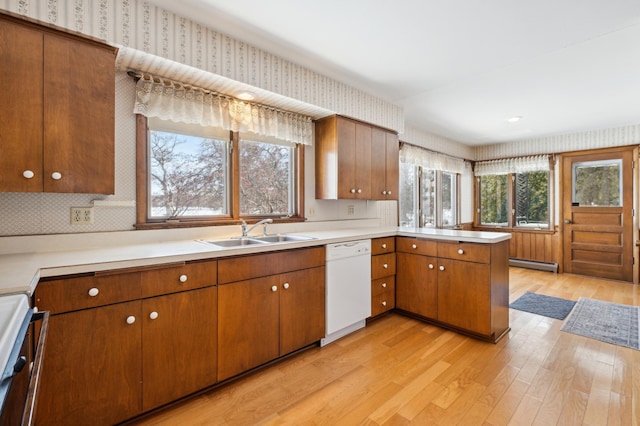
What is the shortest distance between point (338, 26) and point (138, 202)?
1.86m

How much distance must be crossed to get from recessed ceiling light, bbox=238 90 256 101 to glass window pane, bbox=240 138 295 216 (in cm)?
36

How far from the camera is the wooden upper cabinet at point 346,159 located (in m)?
2.99

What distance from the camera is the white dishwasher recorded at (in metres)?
2.47

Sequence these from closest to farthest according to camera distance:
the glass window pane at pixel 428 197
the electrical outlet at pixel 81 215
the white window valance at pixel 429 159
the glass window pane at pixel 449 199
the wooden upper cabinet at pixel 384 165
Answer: the electrical outlet at pixel 81 215, the wooden upper cabinet at pixel 384 165, the white window valance at pixel 429 159, the glass window pane at pixel 428 197, the glass window pane at pixel 449 199

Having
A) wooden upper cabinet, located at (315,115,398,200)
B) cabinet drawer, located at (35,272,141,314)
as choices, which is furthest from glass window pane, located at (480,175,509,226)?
cabinet drawer, located at (35,272,141,314)

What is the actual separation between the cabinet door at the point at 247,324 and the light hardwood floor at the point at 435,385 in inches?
6.1

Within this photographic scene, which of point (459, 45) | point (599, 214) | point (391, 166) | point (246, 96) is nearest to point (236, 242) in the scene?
point (246, 96)

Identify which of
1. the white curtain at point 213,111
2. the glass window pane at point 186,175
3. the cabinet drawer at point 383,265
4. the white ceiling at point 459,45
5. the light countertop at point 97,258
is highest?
the white ceiling at point 459,45

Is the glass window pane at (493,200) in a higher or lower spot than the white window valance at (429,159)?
lower

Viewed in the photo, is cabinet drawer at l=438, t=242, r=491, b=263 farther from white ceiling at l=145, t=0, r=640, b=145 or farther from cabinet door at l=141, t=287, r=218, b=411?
cabinet door at l=141, t=287, r=218, b=411

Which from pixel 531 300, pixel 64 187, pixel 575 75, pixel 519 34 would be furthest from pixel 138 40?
pixel 531 300

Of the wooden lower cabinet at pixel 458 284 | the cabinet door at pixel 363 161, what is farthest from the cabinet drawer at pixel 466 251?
the cabinet door at pixel 363 161

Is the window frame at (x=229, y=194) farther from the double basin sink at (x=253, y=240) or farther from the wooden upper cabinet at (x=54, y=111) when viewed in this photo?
the wooden upper cabinet at (x=54, y=111)

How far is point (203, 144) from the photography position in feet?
8.07
